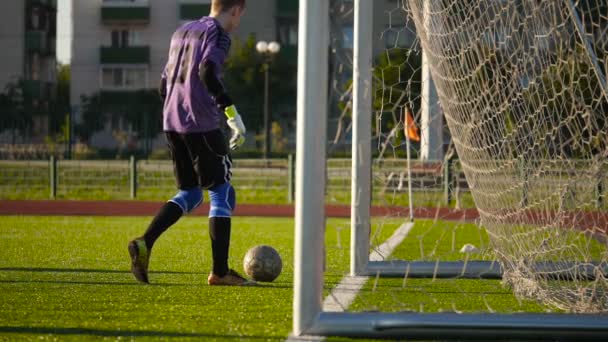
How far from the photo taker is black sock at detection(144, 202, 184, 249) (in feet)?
18.5

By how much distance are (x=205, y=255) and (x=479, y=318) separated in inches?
172

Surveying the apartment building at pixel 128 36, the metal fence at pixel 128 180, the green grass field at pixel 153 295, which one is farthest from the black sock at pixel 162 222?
the apartment building at pixel 128 36

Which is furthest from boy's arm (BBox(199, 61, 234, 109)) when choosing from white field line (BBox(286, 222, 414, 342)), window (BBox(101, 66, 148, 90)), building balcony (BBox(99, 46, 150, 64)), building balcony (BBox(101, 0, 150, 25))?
window (BBox(101, 66, 148, 90))

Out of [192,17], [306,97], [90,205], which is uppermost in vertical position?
[192,17]

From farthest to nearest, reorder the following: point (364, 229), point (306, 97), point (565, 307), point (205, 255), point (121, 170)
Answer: point (121, 170)
point (205, 255)
point (364, 229)
point (565, 307)
point (306, 97)

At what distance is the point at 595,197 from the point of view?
5.40 metres

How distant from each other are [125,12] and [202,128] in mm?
40199

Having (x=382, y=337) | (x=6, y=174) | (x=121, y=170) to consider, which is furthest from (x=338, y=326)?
(x=6, y=174)

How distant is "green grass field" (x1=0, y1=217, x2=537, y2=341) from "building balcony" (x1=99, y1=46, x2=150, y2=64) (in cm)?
3639

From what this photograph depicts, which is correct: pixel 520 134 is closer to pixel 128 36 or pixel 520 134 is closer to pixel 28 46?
pixel 128 36

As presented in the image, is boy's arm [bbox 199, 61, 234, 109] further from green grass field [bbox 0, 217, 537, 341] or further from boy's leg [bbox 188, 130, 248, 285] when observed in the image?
green grass field [bbox 0, 217, 537, 341]

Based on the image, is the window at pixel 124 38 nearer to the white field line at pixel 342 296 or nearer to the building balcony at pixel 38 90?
the building balcony at pixel 38 90

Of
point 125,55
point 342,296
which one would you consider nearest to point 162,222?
point 342,296

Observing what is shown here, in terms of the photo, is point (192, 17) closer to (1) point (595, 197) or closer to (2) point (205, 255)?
(2) point (205, 255)
